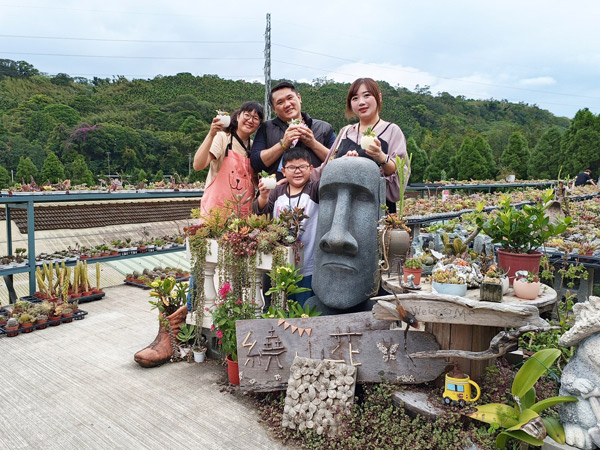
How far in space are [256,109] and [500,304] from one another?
101 inches

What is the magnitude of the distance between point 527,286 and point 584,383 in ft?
1.90

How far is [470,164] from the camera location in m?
23.5

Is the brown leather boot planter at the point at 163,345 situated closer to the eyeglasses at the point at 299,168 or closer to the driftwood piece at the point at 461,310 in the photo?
the eyeglasses at the point at 299,168

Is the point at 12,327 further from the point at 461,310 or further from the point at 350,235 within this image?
the point at 461,310

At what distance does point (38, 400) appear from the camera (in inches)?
126

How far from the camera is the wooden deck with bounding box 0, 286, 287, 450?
106 inches

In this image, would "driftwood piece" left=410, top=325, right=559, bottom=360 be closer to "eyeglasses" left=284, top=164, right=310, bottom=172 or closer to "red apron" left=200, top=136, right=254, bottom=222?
"eyeglasses" left=284, top=164, right=310, bottom=172

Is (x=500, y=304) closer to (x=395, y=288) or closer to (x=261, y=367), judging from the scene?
(x=395, y=288)

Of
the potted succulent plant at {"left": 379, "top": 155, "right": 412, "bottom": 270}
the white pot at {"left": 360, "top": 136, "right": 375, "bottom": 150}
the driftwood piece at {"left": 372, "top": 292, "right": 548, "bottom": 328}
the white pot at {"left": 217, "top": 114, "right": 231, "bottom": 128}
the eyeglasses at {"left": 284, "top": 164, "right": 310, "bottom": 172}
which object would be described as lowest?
the driftwood piece at {"left": 372, "top": 292, "right": 548, "bottom": 328}

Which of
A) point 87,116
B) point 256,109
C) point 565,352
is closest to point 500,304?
point 565,352

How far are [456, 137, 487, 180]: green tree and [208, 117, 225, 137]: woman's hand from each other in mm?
21307

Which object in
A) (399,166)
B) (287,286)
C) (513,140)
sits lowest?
(287,286)

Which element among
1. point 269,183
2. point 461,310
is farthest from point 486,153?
point 461,310

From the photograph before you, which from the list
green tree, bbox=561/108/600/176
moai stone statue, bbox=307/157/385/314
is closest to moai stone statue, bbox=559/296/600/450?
moai stone statue, bbox=307/157/385/314
